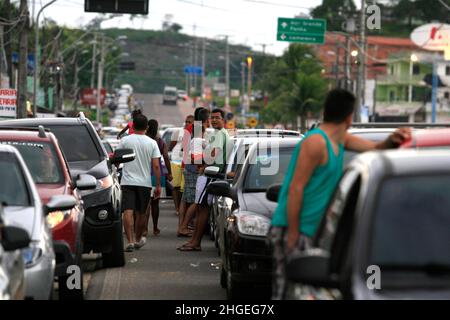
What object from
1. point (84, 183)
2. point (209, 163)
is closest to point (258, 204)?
point (84, 183)

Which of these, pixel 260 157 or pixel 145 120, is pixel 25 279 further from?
pixel 145 120

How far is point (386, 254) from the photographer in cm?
613

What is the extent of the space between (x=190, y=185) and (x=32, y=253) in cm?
1022

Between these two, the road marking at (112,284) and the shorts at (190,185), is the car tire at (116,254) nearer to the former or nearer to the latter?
the road marking at (112,284)

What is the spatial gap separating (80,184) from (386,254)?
22.8 feet

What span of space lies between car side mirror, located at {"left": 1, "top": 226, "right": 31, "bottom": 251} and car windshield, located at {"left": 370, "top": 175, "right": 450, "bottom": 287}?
9.30 feet

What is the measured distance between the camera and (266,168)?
543 inches

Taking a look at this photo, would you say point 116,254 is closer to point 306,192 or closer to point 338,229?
point 306,192

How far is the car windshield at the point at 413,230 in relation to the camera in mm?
→ 6066

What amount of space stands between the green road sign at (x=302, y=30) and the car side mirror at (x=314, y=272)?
50.7 meters

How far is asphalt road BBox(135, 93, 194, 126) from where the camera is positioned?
129000mm

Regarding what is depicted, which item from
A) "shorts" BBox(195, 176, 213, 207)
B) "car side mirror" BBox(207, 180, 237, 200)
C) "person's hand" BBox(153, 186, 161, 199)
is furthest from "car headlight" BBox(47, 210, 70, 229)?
"person's hand" BBox(153, 186, 161, 199)

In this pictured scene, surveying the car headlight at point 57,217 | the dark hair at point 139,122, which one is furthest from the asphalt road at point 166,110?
the car headlight at point 57,217
